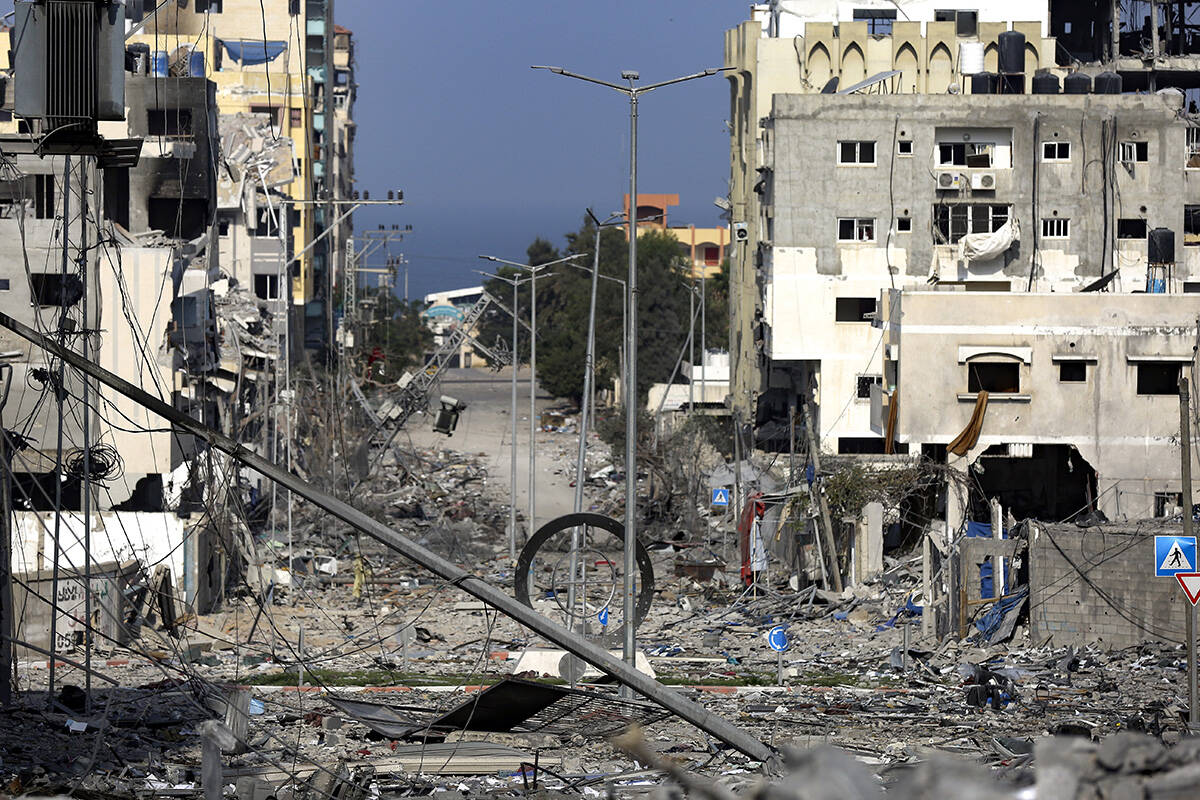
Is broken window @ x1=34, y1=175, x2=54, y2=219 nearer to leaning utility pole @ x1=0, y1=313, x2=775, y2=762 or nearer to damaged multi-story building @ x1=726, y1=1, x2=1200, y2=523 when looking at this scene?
damaged multi-story building @ x1=726, y1=1, x2=1200, y2=523

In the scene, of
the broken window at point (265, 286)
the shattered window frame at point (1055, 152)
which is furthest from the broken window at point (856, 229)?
the broken window at point (265, 286)

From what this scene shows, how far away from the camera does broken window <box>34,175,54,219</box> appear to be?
30312mm

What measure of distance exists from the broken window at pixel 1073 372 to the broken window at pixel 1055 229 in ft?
46.5

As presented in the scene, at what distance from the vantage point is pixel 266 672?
2062 cm

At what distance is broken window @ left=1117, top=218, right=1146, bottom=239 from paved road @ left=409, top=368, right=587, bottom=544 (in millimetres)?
17334

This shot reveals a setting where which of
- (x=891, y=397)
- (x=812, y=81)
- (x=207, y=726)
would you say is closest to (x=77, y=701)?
(x=207, y=726)

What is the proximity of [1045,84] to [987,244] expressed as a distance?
750cm

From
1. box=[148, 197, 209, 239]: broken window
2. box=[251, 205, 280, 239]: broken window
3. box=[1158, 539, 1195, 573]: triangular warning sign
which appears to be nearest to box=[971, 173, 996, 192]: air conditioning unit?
box=[148, 197, 209, 239]: broken window

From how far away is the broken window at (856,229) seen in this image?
44594mm

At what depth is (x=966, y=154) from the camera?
44.8m

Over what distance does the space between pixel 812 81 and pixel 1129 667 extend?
3601 cm

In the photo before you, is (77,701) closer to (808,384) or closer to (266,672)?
(266,672)

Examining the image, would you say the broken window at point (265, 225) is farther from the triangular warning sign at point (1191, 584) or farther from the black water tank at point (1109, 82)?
the triangular warning sign at point (1191, 584)

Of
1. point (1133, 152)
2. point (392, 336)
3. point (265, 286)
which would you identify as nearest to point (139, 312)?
point (265, 286)
